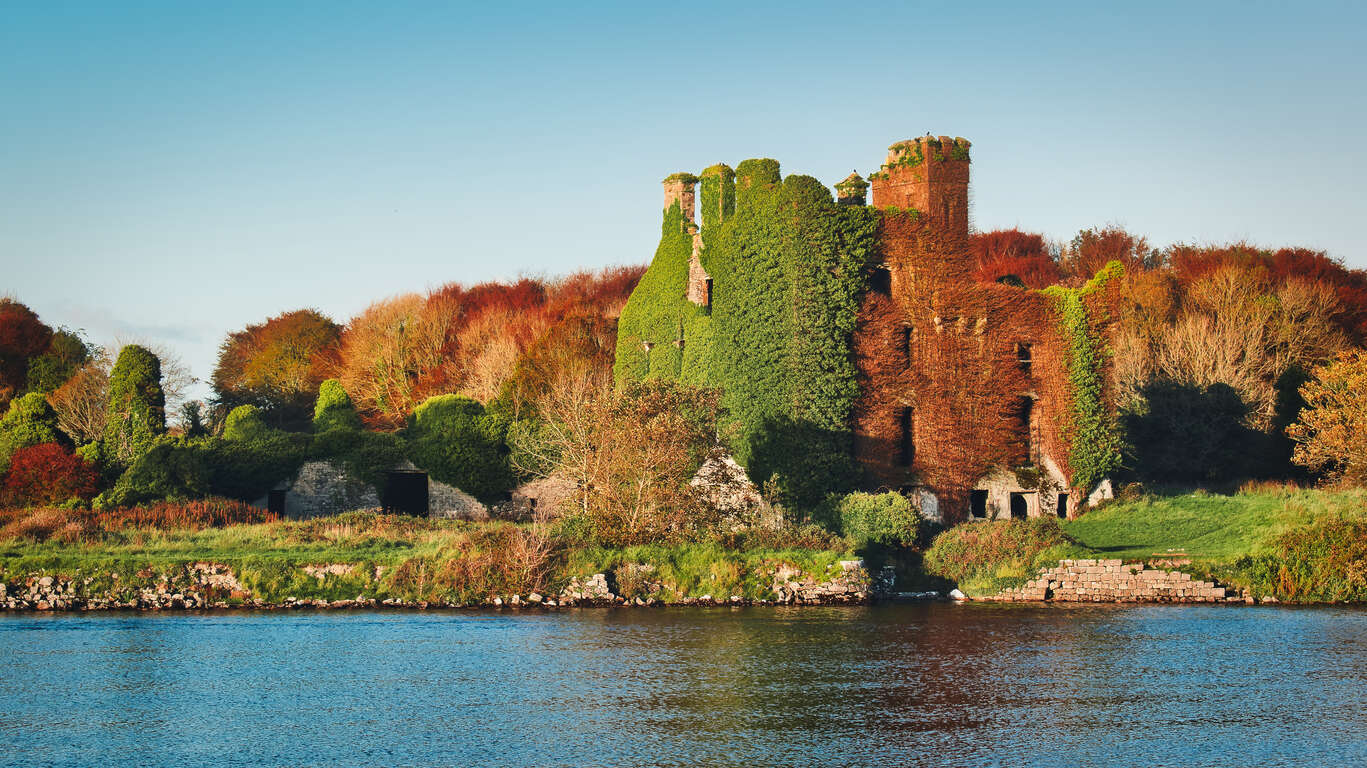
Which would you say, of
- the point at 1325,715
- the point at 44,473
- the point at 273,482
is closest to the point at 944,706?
the point at 1325,715

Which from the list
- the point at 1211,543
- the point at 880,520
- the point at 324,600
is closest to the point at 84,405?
the point at 324,600

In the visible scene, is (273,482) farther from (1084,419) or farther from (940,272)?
(1084,419)

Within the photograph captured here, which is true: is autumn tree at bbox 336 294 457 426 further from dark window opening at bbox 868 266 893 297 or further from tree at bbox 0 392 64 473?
dark window opening at bbox 868 266 893 297

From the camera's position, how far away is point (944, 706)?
16.3m

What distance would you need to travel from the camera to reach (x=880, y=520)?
31641 millimetres

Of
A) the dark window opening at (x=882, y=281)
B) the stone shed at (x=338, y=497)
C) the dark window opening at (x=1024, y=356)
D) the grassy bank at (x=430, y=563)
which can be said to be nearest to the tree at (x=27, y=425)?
the stone shed at (x=338, y=497)

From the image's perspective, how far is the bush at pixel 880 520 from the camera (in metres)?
31.4

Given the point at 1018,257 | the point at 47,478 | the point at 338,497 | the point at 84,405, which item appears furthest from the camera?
the point at 1018,257

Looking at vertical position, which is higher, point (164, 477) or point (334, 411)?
point (334, 411)

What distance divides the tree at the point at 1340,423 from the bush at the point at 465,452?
2526cm

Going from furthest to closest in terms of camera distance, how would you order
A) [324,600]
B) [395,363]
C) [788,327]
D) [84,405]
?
[395,363] → [84,405] → [788,327] → [324,600]

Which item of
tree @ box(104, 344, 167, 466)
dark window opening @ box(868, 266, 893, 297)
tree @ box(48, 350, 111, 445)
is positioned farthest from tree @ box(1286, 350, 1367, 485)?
tree @ box(48, 350, 111, 445)

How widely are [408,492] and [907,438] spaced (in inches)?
666

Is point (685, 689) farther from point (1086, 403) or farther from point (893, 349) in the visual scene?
point (1086, 403)
